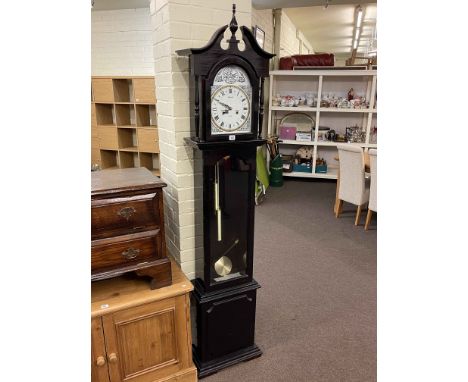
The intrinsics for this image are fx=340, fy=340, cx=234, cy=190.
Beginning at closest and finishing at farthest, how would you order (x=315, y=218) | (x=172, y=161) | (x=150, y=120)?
(x=172, y=161) < (x=315, y=218) < (x=150, y=120)

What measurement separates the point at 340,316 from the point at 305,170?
11.8 ft

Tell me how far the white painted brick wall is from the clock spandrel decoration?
0.09 meters

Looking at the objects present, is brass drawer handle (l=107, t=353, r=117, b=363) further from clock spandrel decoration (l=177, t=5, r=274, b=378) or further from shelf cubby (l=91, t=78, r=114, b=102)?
shelf cubby (l=91, t=78, r=114, b=102)

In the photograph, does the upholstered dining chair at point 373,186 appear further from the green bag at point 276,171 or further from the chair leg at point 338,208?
the green bag at point 276,171

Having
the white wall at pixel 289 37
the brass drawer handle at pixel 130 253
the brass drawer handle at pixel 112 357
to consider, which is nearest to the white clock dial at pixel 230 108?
the brass drawer handle at pixel 130 253

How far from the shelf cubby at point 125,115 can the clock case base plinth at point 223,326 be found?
3.83 m

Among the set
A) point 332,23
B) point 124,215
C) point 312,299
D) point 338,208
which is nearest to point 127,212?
point 124,215

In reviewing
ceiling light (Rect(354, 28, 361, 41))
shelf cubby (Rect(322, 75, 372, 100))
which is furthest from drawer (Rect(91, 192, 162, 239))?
ceiling light (Rect(354, 28, 361, 41))

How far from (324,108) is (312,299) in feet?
11.8

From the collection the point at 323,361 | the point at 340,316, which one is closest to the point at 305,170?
the point at 340,316

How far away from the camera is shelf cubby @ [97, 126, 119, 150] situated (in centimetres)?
504

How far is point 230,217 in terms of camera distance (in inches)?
68.9
